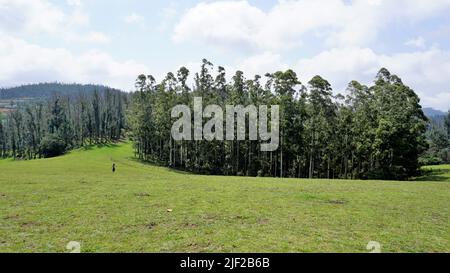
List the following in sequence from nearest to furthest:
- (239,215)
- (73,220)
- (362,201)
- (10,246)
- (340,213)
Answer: (10,246) < (73,220) < (239,215) < (340,213) < (362,201)

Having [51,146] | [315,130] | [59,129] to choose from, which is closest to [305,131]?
[315,130]

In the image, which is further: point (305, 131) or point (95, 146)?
point (95, 146)

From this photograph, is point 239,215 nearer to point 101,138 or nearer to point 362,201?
point 362,201

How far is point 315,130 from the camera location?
6662 cm

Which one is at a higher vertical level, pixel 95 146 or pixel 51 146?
pixel 51 146

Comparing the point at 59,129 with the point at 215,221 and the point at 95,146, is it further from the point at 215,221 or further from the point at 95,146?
the point at 215,221

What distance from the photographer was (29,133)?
474 ft

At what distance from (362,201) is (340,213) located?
225 inches

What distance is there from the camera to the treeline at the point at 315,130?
199ft

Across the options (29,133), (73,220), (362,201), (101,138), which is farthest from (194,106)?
(29,133)

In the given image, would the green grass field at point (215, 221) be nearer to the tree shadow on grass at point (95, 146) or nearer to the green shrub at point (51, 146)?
the green shrub at point (51, 146)

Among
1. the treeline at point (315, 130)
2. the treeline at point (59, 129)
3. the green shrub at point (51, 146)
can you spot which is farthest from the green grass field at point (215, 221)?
the treeline at point (59, 129)

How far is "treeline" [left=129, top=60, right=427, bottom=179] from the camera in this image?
199 ft

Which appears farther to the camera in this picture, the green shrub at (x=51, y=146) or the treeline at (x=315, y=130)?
the green shrub at (x=51, y=146)
